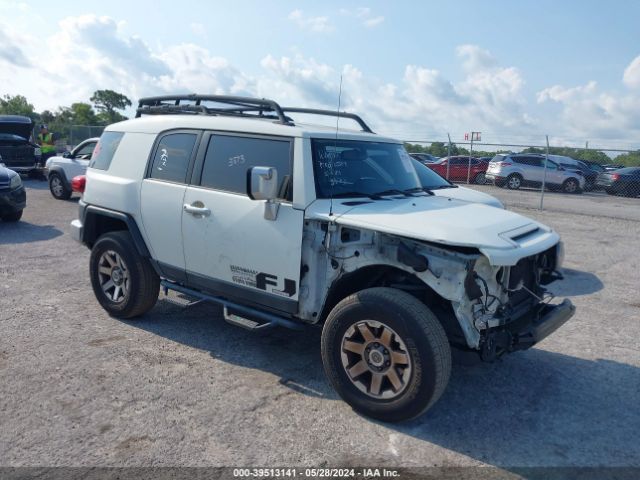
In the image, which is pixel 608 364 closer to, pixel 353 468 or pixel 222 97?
pixel 353 468

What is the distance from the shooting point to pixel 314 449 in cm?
329

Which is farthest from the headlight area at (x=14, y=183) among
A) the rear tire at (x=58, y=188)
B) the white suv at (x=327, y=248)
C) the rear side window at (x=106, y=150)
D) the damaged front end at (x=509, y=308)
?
the damaged front end at (x=509, y=308)

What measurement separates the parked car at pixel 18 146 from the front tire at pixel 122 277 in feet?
47.6

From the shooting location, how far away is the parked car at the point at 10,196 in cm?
1025

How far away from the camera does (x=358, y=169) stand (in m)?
4.50

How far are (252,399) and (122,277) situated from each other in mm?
2184

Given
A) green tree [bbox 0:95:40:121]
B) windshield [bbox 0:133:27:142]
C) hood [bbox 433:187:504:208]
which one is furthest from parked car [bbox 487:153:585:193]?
green tree [bbox 0:95:40:121]

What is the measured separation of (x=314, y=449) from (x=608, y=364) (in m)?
2.92

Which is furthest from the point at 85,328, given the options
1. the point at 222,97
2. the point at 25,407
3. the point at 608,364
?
the point at 608,364

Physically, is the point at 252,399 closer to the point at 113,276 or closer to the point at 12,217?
the point at 113,276

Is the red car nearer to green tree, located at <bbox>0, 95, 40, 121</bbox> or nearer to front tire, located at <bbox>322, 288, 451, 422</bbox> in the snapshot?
front tire, located at <bbox>322, 288, 451, 422</bbox>

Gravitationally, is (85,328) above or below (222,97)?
below

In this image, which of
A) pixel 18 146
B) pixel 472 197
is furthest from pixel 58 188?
pixel 472 197

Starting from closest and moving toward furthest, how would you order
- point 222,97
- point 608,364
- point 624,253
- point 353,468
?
1. point 353,468
2. point 608,364
3. point 222,97
4. point 624,253
